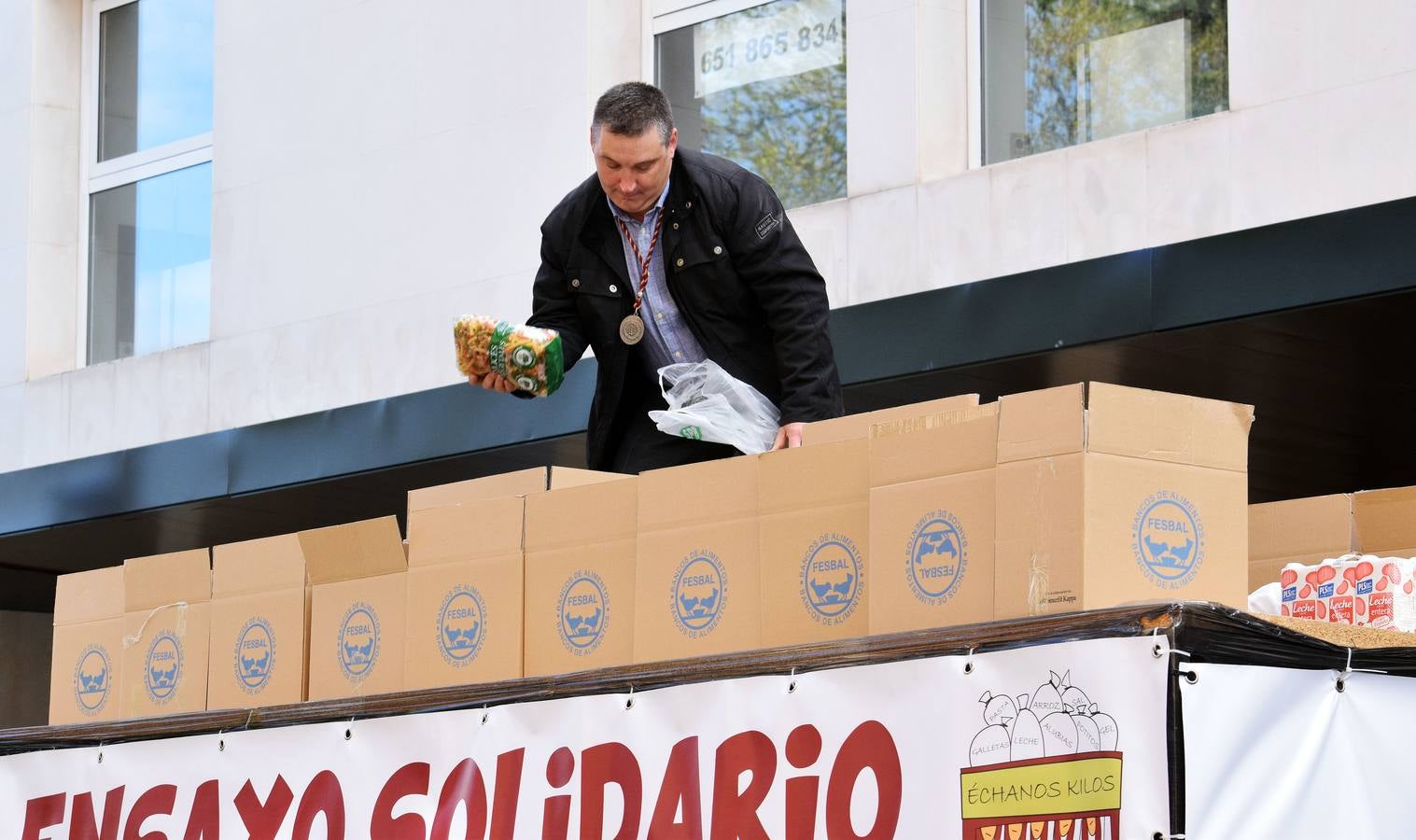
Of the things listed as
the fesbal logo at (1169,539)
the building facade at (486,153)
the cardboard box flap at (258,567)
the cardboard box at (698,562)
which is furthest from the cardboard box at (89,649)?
the building facade at (486,153)

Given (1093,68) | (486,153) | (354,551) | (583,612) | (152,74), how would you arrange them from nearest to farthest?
1. (583,612)
2. (354,551)
3. (1093,68)
4. (486,153)
5. (152,74)

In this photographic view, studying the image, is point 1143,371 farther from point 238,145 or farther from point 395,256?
point 238,145

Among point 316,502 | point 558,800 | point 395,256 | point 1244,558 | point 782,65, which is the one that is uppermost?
point 782,65

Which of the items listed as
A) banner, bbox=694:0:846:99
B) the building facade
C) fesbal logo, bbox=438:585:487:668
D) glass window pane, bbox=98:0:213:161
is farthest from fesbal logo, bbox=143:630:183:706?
glass window pane, bbox=98:0:213:161

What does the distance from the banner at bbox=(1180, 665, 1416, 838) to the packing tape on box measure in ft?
8.75

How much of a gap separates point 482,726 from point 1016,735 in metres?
1.25

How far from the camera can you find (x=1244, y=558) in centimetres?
313

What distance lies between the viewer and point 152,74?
11219mm

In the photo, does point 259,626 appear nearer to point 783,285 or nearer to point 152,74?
point 783,285

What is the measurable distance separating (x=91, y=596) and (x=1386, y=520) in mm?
3160

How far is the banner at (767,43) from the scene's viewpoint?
830cm

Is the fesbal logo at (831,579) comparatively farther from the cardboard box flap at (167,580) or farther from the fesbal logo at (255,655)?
the cardboard box flap at (167,580)

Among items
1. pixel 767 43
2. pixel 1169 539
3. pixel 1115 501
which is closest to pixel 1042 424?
pixel 1115 501

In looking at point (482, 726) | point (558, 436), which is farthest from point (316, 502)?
point (482, 726)
